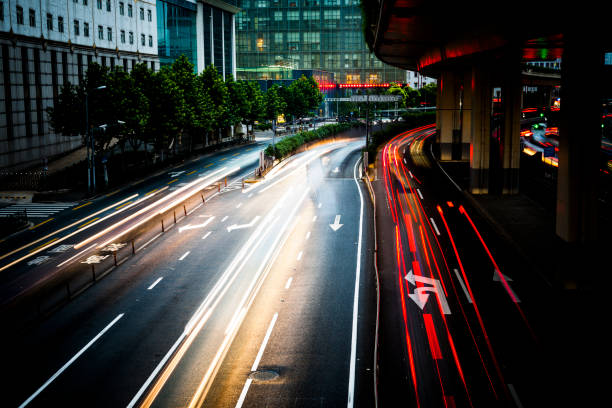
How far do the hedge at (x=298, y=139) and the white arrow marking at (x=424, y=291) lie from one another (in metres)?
50.4

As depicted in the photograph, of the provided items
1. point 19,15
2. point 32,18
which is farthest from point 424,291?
point 32,18

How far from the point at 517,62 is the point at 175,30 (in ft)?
256

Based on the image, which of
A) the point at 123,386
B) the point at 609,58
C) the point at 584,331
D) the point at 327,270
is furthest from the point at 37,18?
the point at 609,58

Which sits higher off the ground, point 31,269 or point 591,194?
point 591,194

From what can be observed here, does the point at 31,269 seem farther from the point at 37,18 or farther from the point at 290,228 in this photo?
the point at 37,18

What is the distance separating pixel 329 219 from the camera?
45156mm

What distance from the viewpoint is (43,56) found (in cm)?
7288

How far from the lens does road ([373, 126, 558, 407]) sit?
18328mm

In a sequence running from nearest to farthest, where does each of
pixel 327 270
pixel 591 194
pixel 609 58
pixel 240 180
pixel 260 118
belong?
pixel 591 194, pixel 327 270, pixel 240 180, pixel 260 118, pixel 609 58

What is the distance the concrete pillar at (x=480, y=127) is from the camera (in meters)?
50.9

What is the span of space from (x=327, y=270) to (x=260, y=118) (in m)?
86.9

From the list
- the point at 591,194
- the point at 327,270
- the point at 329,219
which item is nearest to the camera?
the point at 591,194

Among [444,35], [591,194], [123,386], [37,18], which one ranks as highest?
[37,18]

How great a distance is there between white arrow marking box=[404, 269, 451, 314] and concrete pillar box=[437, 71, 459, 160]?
53843mm
